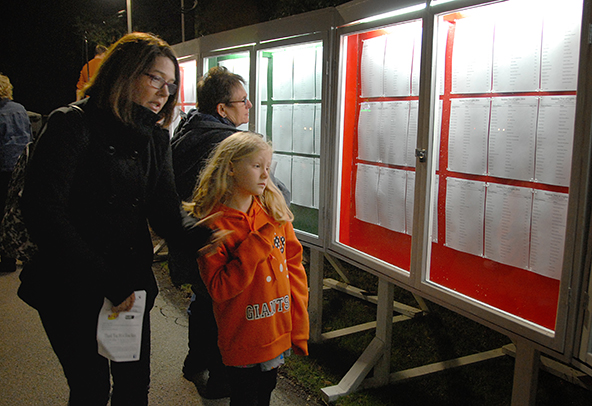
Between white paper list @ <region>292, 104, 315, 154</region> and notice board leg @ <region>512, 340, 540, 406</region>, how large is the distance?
6.77 feet

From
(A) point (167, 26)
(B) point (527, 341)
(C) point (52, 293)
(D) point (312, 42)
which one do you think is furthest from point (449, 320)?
(A) point (167, 26)

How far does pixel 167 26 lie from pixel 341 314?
7.59m

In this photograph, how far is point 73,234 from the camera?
1.55 m

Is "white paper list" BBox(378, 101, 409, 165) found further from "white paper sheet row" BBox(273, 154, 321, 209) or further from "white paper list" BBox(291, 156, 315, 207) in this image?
"white paper list" BBox(291, 156, 315, 207)

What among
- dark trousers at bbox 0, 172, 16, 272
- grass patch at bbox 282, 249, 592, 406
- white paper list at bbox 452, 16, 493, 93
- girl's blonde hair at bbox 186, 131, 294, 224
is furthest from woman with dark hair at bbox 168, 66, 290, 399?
dark trousers at bbox 0, 172, 16, 272

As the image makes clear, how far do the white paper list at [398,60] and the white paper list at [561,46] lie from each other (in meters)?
0.84

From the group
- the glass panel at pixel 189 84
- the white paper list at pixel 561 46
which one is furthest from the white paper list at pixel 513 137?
the glass panel at pixel 189 84

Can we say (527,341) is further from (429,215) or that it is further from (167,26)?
(167,26)

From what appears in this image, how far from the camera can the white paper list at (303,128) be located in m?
3.74

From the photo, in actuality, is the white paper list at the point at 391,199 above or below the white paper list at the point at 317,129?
below

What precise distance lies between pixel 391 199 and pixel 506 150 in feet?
2.92

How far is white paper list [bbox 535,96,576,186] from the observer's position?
208 cm

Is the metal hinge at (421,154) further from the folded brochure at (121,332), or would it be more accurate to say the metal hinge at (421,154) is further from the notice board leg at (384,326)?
the folded brochure at (121,332)

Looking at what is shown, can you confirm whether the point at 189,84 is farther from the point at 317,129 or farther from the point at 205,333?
the point at 205,333
